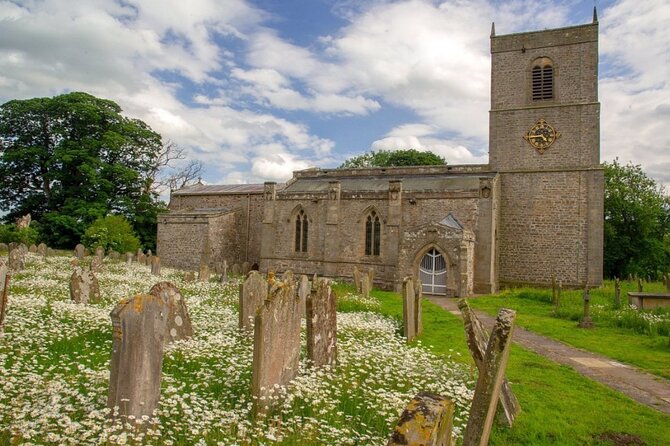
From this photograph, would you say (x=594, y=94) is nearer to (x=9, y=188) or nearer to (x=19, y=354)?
(x=19, y=354)

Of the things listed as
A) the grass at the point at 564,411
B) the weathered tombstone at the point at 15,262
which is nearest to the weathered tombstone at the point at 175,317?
the grass at the point at 564,411

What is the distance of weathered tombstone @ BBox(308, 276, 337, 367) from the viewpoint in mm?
7086

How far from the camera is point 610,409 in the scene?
617cm

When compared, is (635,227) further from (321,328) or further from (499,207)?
(321,328)

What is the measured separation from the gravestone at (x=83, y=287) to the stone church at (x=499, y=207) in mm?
13893

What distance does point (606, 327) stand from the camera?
12.8 meters

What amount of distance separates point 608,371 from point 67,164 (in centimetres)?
3486

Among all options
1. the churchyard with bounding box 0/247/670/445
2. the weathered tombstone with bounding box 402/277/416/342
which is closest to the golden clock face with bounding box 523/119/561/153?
the churchyard with bounding box 0/247/670/445

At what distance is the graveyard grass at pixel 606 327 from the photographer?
31.6 ft

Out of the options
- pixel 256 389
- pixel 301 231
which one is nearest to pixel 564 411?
pixel 256 389

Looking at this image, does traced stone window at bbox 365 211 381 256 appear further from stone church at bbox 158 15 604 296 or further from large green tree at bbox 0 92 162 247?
large green tree at bbox 0 92 162 247

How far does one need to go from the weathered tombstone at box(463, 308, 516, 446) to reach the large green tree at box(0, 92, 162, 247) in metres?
32.4

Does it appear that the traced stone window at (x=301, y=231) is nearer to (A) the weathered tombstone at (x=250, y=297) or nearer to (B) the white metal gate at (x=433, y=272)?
(B) the white metal gate at (x=433, y=272)

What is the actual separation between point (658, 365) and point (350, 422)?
6971 mm
